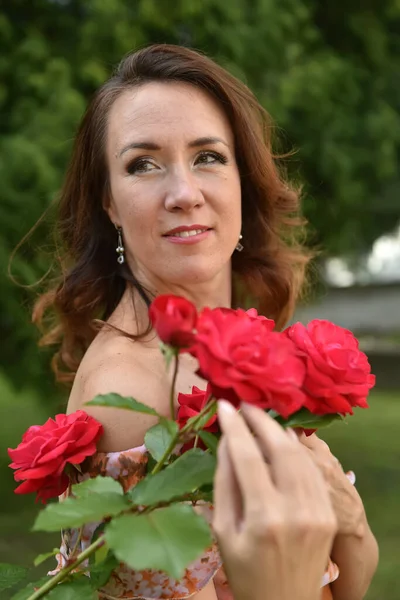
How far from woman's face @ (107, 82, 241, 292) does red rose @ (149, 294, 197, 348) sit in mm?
948

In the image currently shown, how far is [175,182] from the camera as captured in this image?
219cm

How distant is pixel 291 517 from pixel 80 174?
5.62 ft

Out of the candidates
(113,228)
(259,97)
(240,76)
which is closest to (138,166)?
(113,228)

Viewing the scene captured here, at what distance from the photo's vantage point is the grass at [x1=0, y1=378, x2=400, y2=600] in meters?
6.25

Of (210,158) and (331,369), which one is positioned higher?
(210,158)

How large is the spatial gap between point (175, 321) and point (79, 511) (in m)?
0.31

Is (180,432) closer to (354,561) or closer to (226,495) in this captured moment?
(226,495)

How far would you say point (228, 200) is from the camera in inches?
91.2

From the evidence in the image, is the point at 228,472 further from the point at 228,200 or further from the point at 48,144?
the point at 48,144

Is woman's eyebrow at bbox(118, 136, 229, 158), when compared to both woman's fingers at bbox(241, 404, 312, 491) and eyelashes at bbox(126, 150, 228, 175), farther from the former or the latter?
woman's fingers at bbox(241, 404, 312, 491)

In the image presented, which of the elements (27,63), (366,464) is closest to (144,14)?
(27,63)

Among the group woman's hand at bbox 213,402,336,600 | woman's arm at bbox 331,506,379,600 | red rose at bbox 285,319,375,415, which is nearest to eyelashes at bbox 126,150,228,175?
red rose at bbox 285,319,375,415

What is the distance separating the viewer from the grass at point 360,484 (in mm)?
6254

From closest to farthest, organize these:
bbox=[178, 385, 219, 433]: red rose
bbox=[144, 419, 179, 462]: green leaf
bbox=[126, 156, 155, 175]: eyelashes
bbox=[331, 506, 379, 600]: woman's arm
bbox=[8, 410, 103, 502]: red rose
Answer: bbox=[144, 419, 179, 462]: green leaf, bbox=[178, 385, 219, 433]: red rose, bbox=[8, 410, 103, 502]: red rose, bbox=[331, 506, 379, 600]: woman's arm, bbox=[126, 156, 155, 175]: eyelashes
